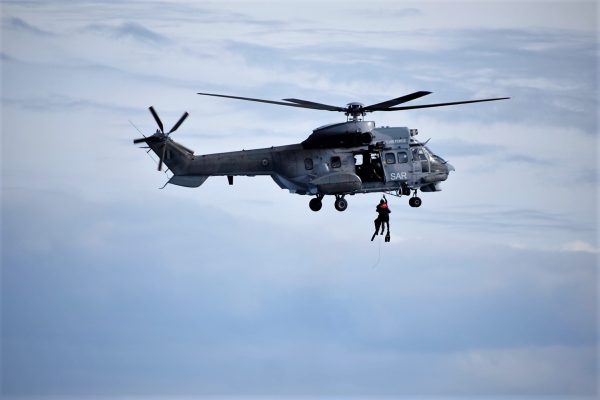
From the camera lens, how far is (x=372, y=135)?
4062 cm

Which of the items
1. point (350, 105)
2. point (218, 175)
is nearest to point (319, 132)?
point (350, 105)

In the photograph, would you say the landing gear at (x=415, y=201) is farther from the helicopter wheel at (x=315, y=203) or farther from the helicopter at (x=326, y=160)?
the helicopter wheel at (x=315, y=203)

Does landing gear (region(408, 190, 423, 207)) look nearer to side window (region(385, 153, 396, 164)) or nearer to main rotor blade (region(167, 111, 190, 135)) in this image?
side window (region(385, 153, 396, 164))

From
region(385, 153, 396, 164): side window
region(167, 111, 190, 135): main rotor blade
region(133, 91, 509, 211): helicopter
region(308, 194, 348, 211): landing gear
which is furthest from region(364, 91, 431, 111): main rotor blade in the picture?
region(167, 111, 190, 135): main rotor blade

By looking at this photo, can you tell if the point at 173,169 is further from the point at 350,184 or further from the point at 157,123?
the point at 350,184

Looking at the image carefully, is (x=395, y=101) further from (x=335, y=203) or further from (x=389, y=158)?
(x=335, y=203)

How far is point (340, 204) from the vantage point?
4084 centimetres

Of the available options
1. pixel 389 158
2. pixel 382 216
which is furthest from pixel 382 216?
pixel 389 158

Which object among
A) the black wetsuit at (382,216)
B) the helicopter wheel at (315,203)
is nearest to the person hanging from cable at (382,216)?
the black wetsuit at (382,216)

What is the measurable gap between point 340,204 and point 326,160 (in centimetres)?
192

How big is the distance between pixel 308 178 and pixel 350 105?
3.37 metres

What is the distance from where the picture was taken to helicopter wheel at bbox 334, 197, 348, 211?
40.8 metres

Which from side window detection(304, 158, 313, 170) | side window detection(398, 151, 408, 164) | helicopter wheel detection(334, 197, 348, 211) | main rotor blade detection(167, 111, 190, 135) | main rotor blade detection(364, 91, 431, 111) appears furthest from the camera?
side window detection(398, 151, 408, 164)

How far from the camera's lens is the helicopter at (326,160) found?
131 ft
